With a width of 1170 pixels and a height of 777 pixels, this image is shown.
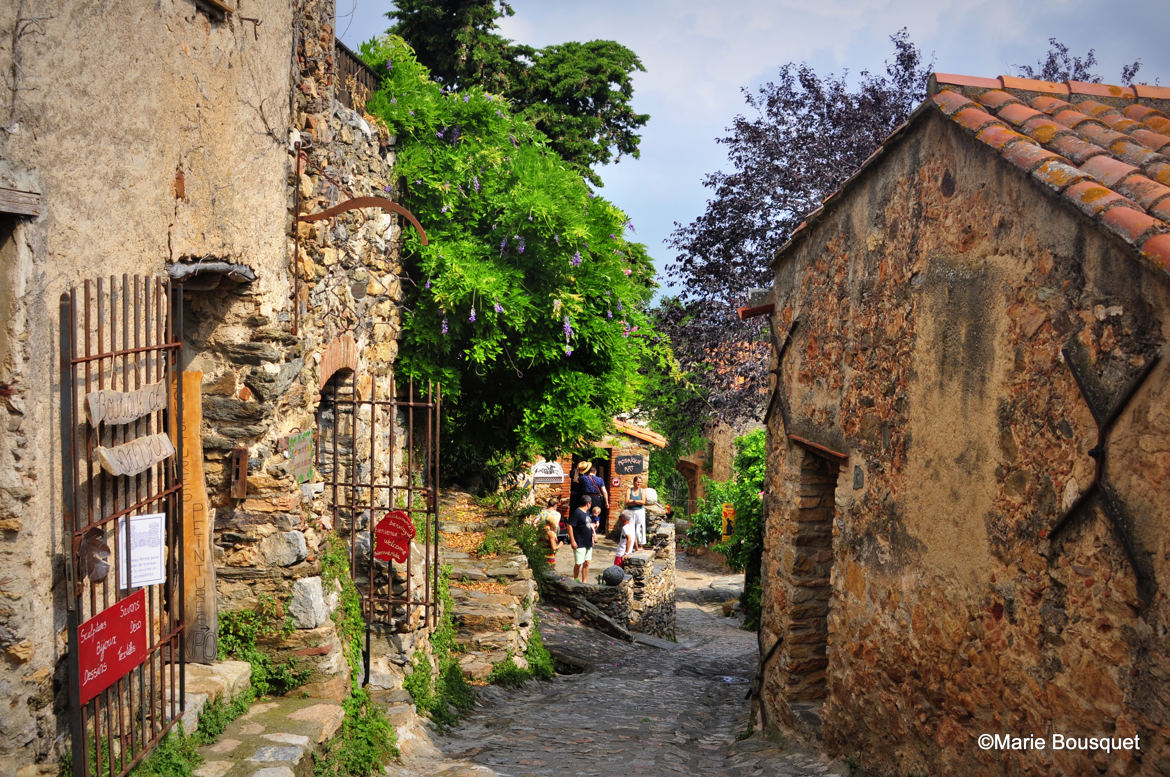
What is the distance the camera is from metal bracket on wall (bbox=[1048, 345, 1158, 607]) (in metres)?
3.23

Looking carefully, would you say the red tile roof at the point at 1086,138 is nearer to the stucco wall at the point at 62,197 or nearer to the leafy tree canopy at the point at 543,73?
the stucco wall at the point at 62,197

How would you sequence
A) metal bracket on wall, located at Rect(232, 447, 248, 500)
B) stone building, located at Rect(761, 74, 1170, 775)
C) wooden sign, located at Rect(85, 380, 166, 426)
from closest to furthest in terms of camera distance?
stone building, located at Rect(761, 74, 1170, 775), wooden sign, located at Rect(85, 380, 166, 426), metal bracket on wall, located at Rect(232, 447, 248, 500)

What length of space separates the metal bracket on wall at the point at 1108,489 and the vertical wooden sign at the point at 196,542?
432 cm

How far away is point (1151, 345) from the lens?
3.22m

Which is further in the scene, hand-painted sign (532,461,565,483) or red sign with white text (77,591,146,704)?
hand-painted sign (532,461,565,483)

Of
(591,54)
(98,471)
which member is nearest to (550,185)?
(98,471)

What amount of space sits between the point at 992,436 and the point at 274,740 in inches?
149

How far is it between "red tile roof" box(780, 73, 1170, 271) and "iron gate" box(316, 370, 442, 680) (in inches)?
148

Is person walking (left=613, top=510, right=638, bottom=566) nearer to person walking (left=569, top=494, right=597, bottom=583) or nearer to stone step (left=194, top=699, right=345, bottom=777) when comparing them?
person walking (left=569, top=494, right=597, bottom=583)

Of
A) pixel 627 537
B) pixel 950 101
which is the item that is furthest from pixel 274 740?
pixel 627 537

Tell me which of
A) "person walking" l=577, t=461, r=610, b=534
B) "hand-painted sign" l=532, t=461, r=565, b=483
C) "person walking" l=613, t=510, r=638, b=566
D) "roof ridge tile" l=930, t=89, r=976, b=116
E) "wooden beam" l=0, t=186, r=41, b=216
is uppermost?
"roof ridge tile" l=930, t=89, r=976, b=116

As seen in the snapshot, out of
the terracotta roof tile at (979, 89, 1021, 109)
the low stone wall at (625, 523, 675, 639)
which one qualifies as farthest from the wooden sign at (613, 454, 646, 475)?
the terracotta roof tile at (979, 89, 1021, 109)

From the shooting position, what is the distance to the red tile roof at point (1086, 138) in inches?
134

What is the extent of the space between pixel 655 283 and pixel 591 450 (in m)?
5.17
